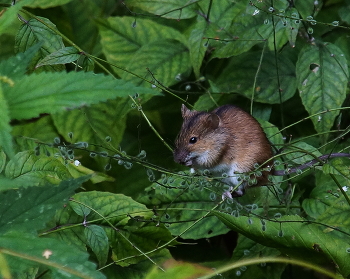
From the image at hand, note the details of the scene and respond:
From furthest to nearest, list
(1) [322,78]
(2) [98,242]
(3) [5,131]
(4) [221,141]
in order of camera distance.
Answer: (1) [322,78] < (4) [221,141] < (2) [98,242] < (3) [5,131]

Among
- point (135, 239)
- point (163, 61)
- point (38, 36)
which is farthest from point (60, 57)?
point (163, 61)

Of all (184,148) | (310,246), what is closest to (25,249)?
(310,246)

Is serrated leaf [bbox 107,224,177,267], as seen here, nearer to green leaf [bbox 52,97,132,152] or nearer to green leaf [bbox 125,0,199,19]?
green leaf [bbox 52,97,132,152]

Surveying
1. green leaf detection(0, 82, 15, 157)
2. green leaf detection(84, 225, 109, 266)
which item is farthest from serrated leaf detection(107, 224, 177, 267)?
green leaf detection(0, 82, 15, 157)

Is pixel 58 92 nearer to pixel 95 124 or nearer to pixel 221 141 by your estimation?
pixel 221 141

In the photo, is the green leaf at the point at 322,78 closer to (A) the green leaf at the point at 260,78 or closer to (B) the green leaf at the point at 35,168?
(A) the green leaf at the point at 260,78

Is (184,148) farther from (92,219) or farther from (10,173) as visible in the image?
(10,173)
